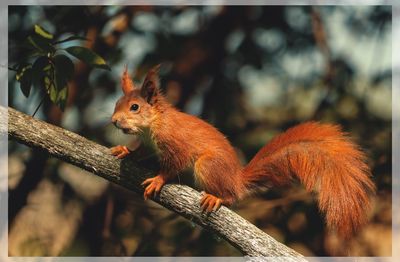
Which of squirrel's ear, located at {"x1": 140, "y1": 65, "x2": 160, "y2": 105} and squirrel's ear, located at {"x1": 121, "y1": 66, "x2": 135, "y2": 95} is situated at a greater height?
squirrel's ear, located at {"x1": 121, "y1": 66, "x2": 135, "y2": 95}

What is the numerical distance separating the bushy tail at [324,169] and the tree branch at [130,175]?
35 centimetres

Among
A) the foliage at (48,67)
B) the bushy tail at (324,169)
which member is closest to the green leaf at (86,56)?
the foliage at (48,67)

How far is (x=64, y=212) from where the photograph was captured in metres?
5.07

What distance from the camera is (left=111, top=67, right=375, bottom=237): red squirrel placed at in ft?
11.1

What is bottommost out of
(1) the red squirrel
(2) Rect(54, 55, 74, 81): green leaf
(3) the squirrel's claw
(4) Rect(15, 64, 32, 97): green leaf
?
(3) the squirrel's claw

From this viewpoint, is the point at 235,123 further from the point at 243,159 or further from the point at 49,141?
the point at 49,141

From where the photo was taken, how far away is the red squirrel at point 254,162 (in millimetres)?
3373

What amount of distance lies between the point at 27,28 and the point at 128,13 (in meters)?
0.90

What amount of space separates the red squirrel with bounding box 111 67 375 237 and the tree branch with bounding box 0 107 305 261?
0.07 metres

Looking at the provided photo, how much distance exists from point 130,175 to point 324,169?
104 cm

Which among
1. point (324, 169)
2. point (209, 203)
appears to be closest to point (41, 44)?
point (209, 203)

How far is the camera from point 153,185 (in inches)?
129

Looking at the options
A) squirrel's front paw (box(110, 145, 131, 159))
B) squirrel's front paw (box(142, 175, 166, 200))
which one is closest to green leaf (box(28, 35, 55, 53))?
squirrel's front paw (box(110, 145, 131, 159))

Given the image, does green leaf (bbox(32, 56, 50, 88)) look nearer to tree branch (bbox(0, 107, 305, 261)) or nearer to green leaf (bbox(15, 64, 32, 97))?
green leaf (bbox(15, 64, 32, 97))
